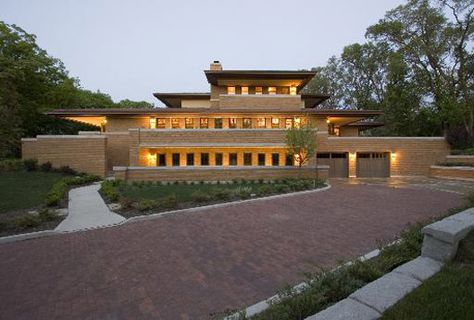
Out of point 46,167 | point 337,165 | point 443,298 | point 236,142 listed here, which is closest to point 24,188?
point 46,167

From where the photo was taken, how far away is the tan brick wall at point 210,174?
75.6ft

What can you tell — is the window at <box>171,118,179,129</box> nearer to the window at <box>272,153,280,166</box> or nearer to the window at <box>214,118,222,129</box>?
the window at <box>214,118,222,129</box>

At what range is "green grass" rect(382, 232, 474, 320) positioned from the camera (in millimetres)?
3374

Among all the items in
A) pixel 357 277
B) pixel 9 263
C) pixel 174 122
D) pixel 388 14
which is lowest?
pixel 9 263

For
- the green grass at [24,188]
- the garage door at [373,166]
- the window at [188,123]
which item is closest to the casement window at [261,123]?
the window at [188,123]

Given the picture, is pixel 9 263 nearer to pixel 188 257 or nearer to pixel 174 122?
pixel 188 257

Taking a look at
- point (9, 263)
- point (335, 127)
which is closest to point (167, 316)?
point (9, 263)

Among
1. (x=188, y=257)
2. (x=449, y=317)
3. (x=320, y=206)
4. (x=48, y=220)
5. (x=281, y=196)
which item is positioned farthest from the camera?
(x=281, y=196)

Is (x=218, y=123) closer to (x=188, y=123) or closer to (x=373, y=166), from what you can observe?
(x=188, y=123)

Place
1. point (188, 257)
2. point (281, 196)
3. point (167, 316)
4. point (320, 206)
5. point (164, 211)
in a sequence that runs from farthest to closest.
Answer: point (281, 196) < point (320, 206) < point (164, 211) < point (188, 257) < point (167, 316)

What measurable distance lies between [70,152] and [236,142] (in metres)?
16.0

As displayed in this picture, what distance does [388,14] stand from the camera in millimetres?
36844

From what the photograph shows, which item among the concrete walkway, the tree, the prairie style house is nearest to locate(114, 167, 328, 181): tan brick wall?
the prairie style house

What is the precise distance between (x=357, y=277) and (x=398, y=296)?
1.07 meters
